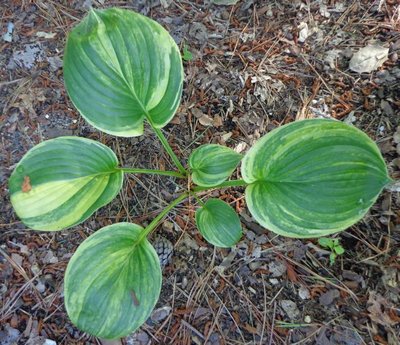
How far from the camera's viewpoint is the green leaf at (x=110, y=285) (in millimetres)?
1128

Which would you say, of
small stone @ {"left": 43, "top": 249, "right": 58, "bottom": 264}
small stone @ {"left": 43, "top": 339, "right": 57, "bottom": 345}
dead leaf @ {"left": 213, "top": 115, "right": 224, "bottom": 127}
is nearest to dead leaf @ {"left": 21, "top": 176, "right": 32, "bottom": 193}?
small stone @ {"left": 43, "top": 249, "right": 58, "bottom": 264}

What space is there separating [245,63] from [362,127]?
1.62ft

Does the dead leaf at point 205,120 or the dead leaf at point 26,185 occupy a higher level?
the dead leaf at point 26,185

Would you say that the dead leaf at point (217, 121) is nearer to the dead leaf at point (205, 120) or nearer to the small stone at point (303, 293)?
the dead leaf at point (205, 120)

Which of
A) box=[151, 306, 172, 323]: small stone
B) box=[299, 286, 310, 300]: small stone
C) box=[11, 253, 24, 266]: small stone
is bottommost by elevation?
box=[151, 306, 172, 323]: small stone

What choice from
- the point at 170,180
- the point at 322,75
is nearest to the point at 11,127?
the point at 170,180

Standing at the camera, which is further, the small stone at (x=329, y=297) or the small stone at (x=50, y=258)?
the small stone at (x=50, y=258)

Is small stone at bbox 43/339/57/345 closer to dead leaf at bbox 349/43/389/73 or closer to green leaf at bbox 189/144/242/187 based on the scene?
green leaf at bbox 189/144/242/187

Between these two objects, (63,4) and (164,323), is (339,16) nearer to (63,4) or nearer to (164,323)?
(63,4)

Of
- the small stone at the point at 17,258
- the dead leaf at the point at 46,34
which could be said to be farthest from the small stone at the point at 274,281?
the dead leaf at the point at 46,34

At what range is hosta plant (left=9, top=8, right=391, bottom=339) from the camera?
1.00 m

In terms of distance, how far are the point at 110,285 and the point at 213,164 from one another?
1.49 ft

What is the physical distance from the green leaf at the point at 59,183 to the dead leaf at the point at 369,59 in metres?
0.96

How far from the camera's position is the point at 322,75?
1.56 metres
